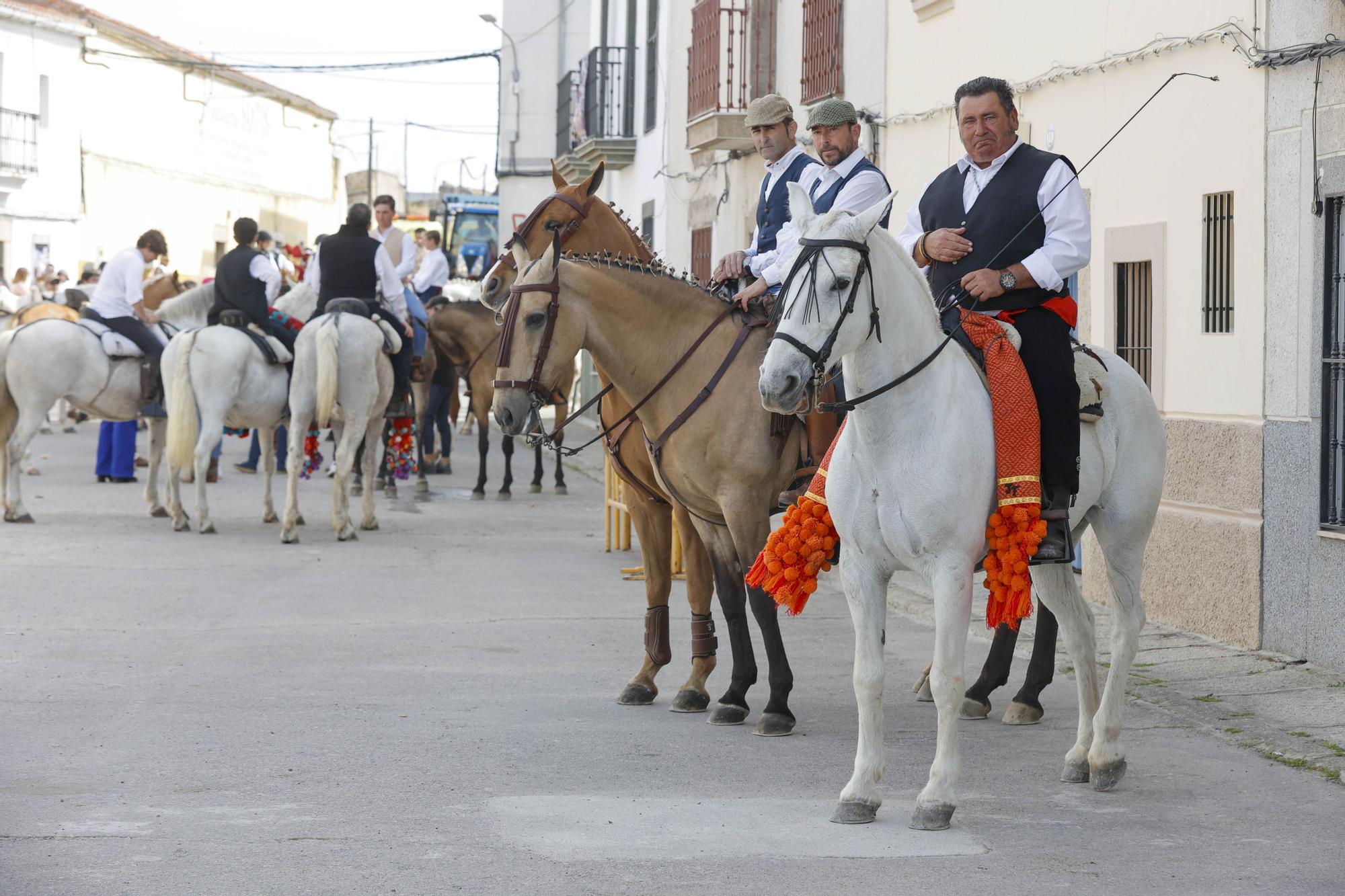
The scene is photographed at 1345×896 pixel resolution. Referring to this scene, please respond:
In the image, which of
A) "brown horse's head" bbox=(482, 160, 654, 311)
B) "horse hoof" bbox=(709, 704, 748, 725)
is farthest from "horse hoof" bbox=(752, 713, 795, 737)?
"brown horse's head" bbox=(482, 160, 654, 311)

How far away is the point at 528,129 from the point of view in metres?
39.2

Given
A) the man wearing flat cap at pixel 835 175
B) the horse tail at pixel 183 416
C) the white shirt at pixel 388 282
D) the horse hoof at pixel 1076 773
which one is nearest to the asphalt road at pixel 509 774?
the horse hoof at pixel 1076 773

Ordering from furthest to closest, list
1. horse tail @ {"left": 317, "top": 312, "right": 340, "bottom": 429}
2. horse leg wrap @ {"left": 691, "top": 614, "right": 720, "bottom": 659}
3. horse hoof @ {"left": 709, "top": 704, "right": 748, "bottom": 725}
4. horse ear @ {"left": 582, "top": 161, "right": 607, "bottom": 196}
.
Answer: horse tail @ {"left": 317, "top": 312, "right": 340, "bottom": 429}, horse ear @ {"left": 582, "top": 161, "right": 607, "bottom": 196}, horse leg wrap @ {"left": 691, "top": 614, "right": 720, "bottom": 659}, horse hoof @ {"left": 709, "top": 704, "right": 748, "bottom": 725}

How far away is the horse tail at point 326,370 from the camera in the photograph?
12875mm

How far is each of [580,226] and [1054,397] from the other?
2752 mm

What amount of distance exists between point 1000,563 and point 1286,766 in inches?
68.5

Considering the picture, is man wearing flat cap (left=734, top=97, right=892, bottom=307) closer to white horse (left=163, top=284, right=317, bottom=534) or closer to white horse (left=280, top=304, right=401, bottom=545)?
white horse (left=280, top=304, right=401, bottom=545)

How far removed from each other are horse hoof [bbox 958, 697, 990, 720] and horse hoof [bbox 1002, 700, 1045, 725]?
14 cm

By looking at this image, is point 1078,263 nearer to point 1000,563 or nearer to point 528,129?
point 1000,563

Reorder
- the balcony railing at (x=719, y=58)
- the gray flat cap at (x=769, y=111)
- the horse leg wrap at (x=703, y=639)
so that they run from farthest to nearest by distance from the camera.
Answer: the balcony railing at (x=719, y=58)
the gray flat cap at (x=769, y=111)
the horse leg wrap at (x=703, y=639)

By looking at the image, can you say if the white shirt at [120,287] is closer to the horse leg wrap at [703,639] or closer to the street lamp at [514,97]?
the horse leg wrap at [703,639]

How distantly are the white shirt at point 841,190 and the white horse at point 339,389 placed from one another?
21.4 feet

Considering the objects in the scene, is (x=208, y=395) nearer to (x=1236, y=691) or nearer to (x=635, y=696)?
(x=635, y=696)

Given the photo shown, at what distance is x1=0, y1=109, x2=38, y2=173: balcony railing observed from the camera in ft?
138
